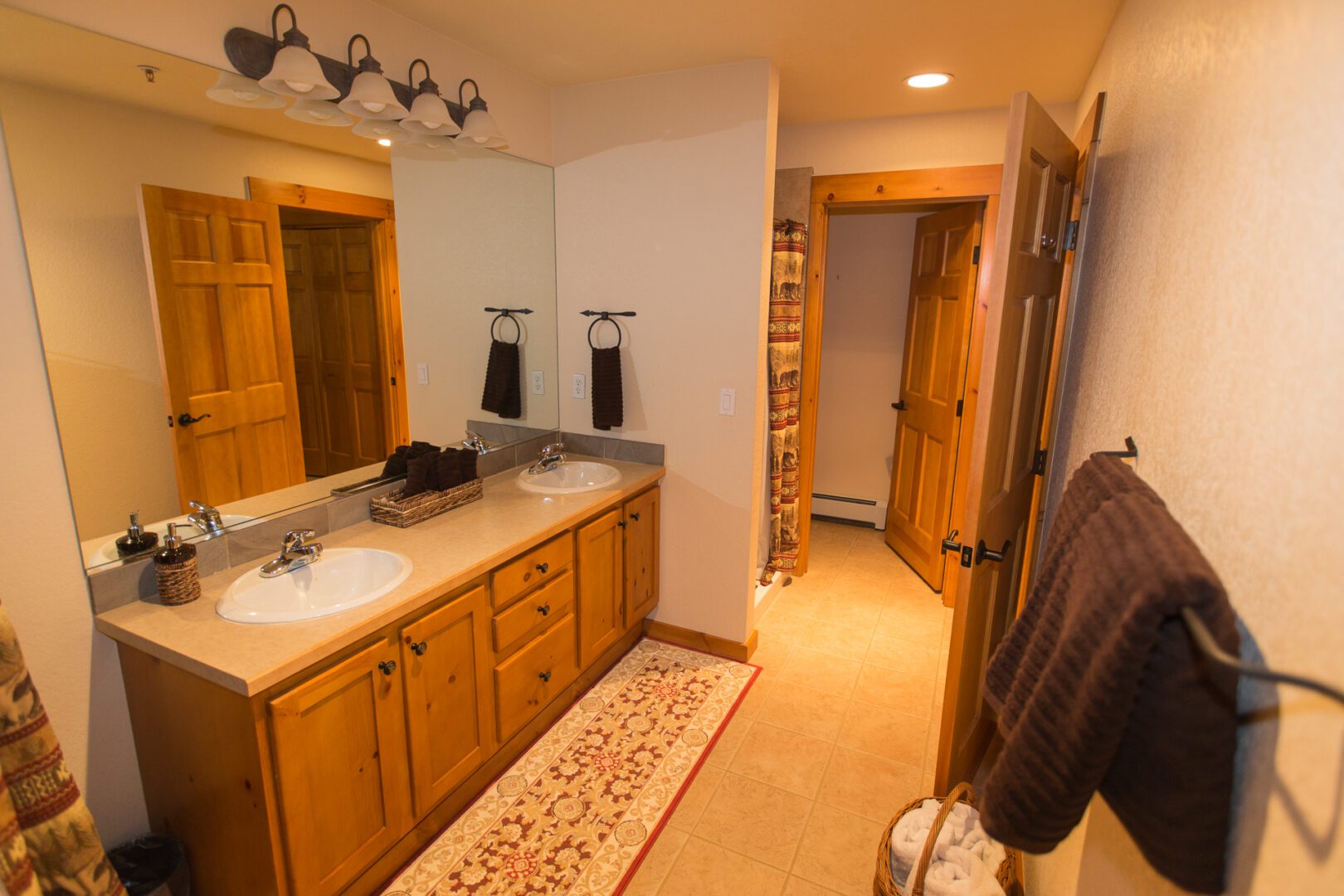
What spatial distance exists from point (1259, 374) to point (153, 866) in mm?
2393

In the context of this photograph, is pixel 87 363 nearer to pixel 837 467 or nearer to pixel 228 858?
pixel 228 858

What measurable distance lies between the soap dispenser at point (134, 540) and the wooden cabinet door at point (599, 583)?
49.3 inches

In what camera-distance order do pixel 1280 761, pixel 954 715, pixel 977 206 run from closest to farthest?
pixel 1280 761, pixel 954 715, pixel 977 206

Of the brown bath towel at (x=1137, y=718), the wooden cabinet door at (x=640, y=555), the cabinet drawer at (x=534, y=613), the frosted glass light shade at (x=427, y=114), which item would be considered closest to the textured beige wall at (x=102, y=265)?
the frosted glass light shade at (x=427, y=114)

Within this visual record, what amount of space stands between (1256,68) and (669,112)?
2.22 metres

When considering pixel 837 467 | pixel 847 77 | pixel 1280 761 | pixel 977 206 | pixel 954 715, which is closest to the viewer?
pixel 1280 761

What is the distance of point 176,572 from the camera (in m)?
1.64

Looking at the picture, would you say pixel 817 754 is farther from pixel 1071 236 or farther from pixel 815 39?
pixel 815 39

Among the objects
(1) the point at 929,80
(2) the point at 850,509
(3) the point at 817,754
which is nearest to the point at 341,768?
(3) the point at 817,754

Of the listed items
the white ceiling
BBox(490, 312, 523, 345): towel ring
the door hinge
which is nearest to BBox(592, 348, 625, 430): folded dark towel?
BBox(490, 312, 523, 345): towel ring

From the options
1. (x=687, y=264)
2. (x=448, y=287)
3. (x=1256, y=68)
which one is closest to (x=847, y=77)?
(x=687, y=264)

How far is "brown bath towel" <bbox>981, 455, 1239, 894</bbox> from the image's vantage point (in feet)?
2.03

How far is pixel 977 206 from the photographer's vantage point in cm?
324

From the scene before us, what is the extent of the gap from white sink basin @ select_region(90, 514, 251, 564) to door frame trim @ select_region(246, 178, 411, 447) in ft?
1.97
